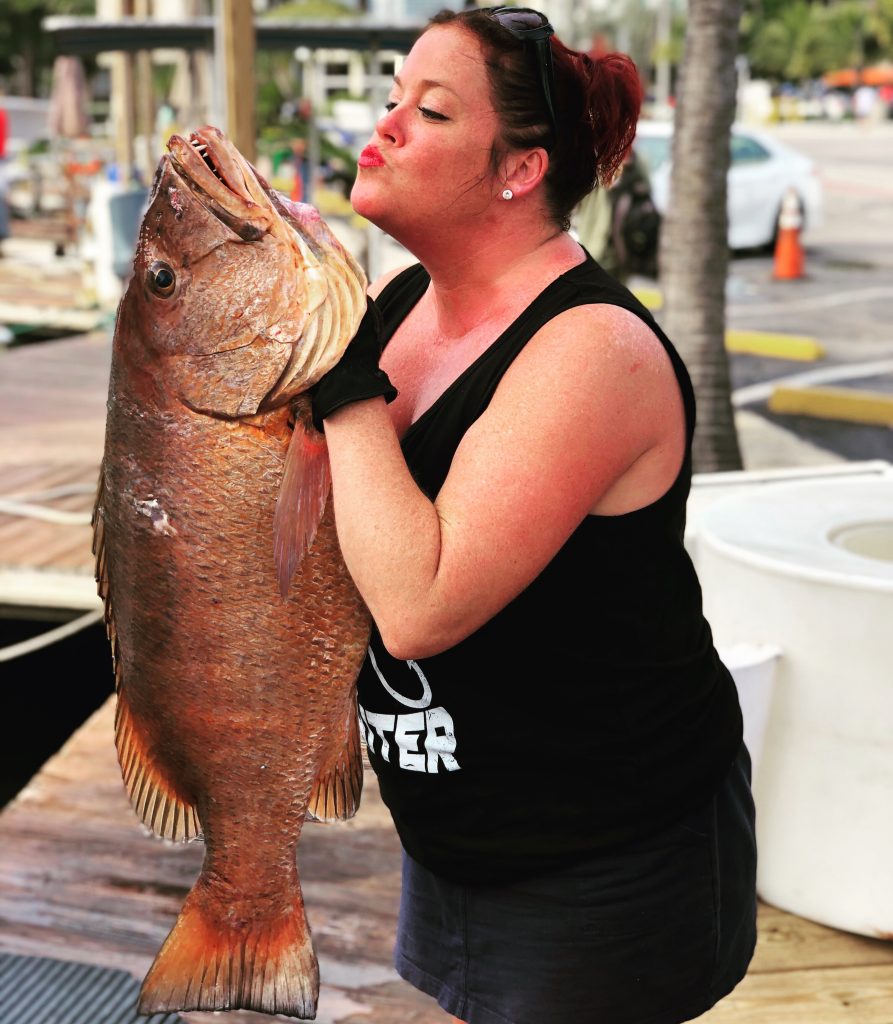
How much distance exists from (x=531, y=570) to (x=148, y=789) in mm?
690

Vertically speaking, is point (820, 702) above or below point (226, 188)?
below

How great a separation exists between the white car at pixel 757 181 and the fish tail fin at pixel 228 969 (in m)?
17.0

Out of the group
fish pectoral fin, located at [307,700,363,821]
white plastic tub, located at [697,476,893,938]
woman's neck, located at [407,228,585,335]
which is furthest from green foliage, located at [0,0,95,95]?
fish pectoral fin, located at [307,700,363,821]

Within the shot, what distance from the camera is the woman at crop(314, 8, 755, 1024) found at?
65.2 inches

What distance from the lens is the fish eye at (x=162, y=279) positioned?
1699mm

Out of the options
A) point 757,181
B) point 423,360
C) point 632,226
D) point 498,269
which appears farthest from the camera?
point 757,181

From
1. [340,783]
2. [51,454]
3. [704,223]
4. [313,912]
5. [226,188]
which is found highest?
[226,188]

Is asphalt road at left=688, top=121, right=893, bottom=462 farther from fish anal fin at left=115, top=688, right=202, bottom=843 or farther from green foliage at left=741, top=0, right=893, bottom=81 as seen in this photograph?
green foliage at left=741, top=0, right=893, bottom=81

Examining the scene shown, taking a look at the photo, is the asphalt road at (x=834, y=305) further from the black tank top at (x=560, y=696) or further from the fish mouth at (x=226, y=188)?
the fish mouth at (x=226, y=188)

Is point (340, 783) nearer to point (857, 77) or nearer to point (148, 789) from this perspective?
point (148, 789)

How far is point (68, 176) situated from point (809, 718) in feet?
63.2

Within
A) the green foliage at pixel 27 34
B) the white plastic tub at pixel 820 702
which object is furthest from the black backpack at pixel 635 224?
the green foliage at pixel 27 34

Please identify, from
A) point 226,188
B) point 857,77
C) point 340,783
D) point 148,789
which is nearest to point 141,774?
point 148,789

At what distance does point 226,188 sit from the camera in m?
1.66
